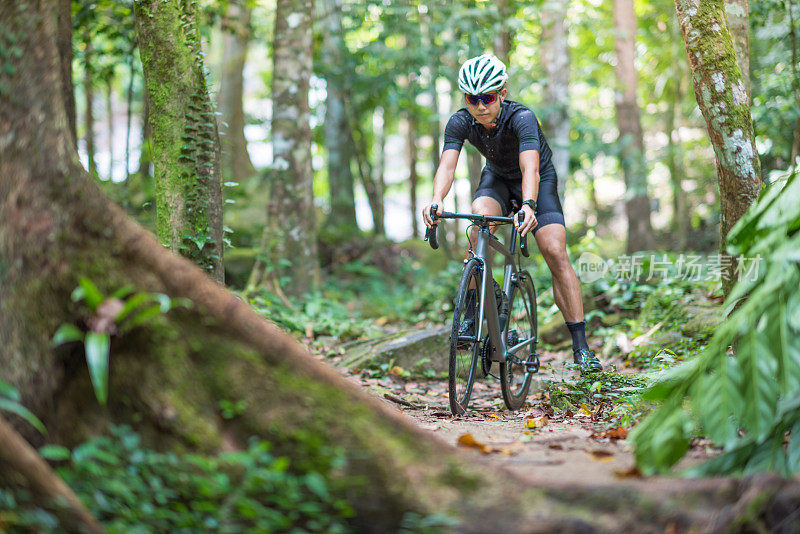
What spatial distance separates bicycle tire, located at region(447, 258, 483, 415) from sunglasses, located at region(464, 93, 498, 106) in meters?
1.17

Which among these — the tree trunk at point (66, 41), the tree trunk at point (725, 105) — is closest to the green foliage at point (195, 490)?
the tree trunk at point (725, 105)

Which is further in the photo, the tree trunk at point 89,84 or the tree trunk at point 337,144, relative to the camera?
the tree trunk at point 337,144

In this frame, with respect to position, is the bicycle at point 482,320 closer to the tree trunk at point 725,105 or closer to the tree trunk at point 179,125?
the tree trunk at point 725,105

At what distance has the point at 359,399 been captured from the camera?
2412 millimetres

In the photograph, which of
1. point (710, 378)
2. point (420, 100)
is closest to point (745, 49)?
point (710, 378)

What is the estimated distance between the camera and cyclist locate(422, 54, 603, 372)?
4.66m

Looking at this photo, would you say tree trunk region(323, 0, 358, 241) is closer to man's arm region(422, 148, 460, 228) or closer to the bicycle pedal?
the bicycle pedal

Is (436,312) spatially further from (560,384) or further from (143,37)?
(143,37)

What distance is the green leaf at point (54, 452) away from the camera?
2121 mm

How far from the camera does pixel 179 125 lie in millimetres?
4922

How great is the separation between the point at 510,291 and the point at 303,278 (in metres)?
4.22

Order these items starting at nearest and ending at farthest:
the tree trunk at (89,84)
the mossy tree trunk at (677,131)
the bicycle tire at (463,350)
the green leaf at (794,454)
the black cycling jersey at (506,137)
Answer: the green leaf at (794,454) → the bicycle tire at (463,350) → the black cycling jersey at (506,137) → the tree trunk at (89,84) → the mossy tree trunk at (677,131)

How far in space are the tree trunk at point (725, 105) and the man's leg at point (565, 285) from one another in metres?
1.13

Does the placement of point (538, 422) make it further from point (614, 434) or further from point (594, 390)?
point (614, 434)
